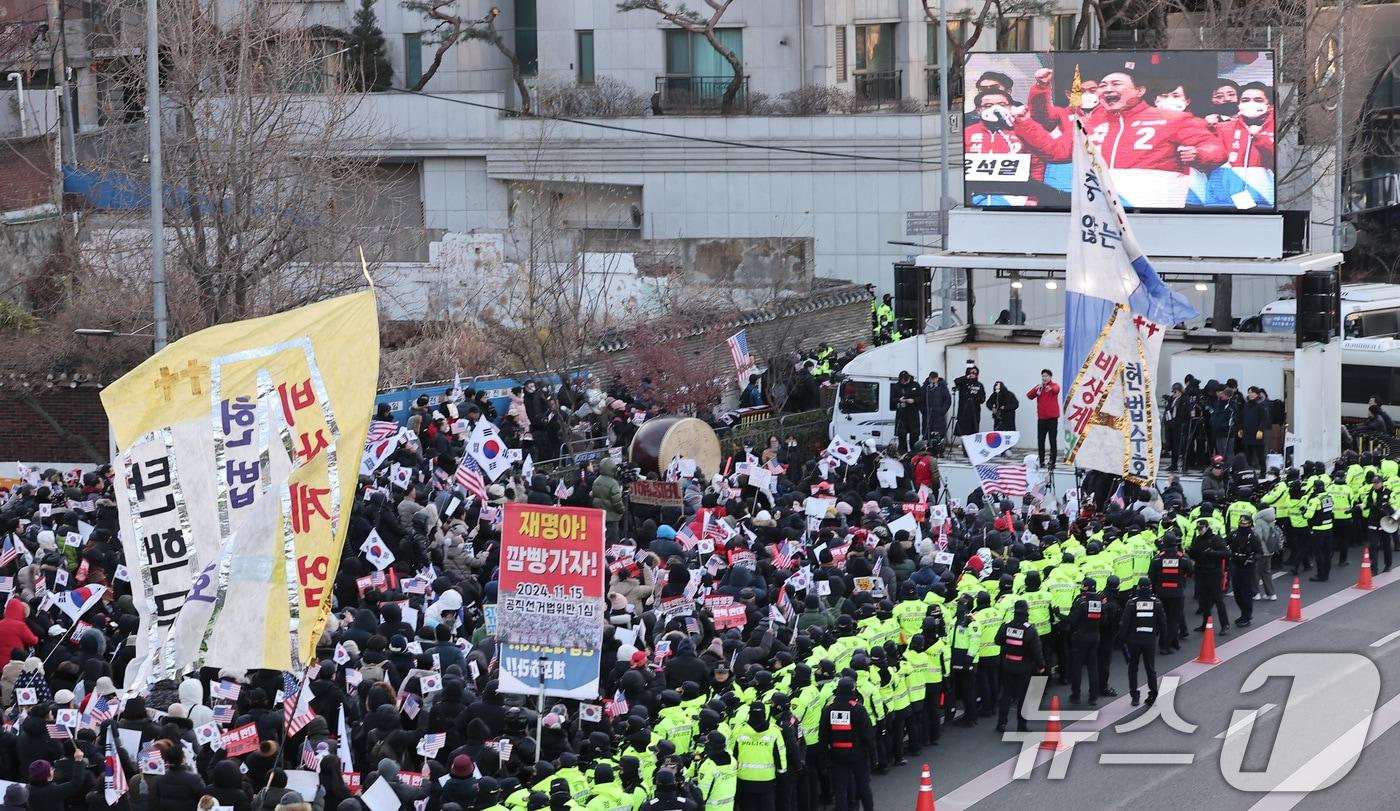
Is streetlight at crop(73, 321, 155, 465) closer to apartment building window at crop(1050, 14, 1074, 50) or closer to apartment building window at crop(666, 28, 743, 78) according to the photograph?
apartment building window at crop(666, 28, 743, 78)

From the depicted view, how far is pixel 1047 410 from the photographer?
92.4ft

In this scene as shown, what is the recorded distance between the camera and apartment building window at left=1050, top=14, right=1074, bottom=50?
52.9 metres

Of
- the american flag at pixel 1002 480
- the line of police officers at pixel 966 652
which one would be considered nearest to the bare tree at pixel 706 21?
the american flag at pixel 1002 480

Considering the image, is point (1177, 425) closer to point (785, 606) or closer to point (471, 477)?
point (471, 477)

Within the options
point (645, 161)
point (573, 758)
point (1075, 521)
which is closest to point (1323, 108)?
point (645, 161)

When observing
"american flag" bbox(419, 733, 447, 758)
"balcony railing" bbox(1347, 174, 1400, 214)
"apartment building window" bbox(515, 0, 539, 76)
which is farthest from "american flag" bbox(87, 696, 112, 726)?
"balcony railing" bbox(1347, 174, 1400, 214)

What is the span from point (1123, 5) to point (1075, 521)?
A: 109 ft

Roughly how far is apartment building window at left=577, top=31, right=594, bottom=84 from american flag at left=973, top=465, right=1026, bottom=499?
1034 inches

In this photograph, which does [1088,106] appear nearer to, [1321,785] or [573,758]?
[1321,785]

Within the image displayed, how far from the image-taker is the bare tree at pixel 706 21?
150ft

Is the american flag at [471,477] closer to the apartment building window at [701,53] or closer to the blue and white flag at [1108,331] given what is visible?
the blue and white flag at [1108,331]

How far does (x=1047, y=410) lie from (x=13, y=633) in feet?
51.0

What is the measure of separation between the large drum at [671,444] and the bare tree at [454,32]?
818 inches

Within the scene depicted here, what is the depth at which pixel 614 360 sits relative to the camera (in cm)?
3431
